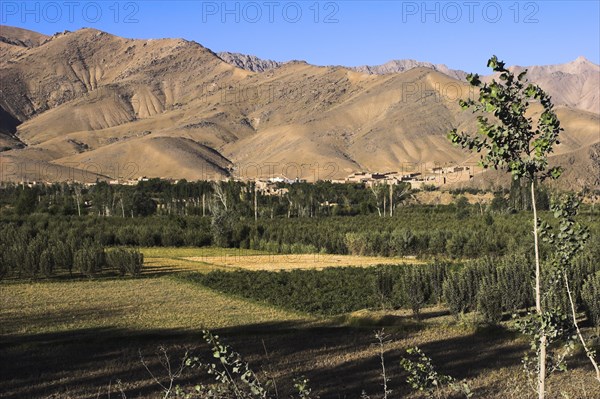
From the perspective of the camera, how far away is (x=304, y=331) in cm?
1966

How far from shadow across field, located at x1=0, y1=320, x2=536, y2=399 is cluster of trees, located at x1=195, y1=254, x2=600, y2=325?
3913 mm

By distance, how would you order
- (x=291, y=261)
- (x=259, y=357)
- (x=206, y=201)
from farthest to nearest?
(x=206, y=201) → (x=291, y=261) → (x=259, y=357)

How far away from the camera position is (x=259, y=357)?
16188mm

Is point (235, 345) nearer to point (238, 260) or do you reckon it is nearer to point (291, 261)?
point (291, 261)

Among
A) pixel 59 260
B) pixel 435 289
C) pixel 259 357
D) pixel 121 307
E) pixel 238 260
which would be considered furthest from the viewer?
pixel 238 260

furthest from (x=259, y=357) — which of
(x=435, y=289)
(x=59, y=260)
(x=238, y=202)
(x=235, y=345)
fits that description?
(x=238, y=202)

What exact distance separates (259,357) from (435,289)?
11.6 meters

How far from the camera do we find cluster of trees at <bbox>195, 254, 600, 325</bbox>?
878 inches

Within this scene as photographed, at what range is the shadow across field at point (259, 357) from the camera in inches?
526

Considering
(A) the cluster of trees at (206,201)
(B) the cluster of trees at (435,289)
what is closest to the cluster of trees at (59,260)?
(B) the cluster of trees at (435,289)

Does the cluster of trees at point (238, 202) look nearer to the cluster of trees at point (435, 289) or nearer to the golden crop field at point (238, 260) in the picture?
the golden crop field at point (238, 260)

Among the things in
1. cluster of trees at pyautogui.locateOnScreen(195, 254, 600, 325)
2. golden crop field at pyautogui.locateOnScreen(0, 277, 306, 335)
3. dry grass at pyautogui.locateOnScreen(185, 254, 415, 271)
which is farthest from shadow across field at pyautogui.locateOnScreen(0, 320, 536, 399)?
dry grass at pyautogui.locateOnScreen(185, 254, 415, 271)

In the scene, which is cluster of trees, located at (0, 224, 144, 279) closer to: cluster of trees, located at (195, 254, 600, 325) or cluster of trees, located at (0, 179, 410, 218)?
cluster of trees, located at (195, 254, 600, 325)

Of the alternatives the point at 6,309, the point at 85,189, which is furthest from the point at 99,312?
the point at 85,189
